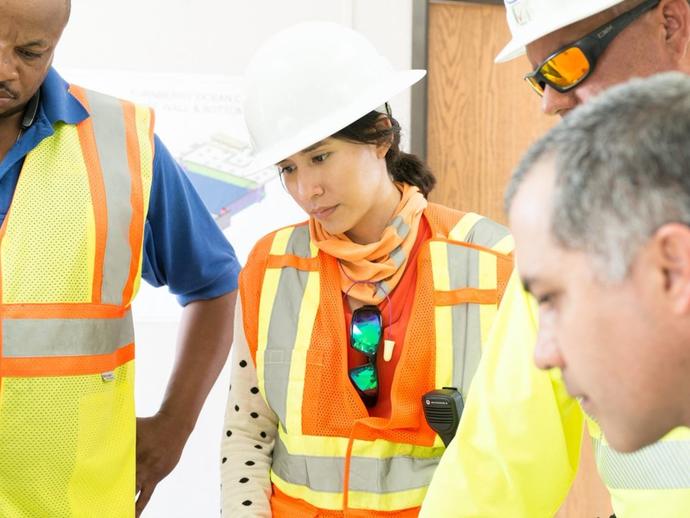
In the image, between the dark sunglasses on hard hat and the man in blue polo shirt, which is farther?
the man in blue polo shirt

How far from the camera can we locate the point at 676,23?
132 centimetres

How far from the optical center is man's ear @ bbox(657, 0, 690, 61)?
1.31m

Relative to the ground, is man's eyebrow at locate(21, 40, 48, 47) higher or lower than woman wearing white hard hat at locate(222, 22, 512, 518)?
higher

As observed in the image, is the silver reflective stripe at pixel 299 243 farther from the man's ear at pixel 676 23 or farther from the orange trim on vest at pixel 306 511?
the man's ear at pixel 676 23

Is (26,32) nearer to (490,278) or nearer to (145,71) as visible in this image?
(490,278)

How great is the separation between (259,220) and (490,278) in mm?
1890

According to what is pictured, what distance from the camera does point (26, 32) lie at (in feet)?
5.24

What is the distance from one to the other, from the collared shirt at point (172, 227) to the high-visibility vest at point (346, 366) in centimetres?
20

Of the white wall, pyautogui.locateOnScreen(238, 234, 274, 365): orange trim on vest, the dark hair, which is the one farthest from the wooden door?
pyautogui.locateOnScreen(238, 234, 274, 365): orange trim on vest

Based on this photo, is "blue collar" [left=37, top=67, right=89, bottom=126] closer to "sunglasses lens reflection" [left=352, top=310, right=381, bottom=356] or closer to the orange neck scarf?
the orange neck scarf

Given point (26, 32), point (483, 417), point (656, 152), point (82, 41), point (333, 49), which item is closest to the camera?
point (656, 152)

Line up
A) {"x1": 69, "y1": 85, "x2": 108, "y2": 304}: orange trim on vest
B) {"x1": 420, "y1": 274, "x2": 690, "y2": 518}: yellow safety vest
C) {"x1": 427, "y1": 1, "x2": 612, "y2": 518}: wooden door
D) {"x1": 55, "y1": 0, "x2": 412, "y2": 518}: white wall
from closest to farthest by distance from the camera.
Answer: {"x1": 420, "y1": 274, "x2": 690, "y2": 518}: yellow safety vest
{"x1": 69, "y1": 85, "x2": 108, "y2": 304}: orange trim on vest
{"x1": 55, "y1": 0, "x2": 412, "y2": 518}: white wall
{"x1": 427, "y1": 1, "x2": 612, "y2": 518}: wooden door

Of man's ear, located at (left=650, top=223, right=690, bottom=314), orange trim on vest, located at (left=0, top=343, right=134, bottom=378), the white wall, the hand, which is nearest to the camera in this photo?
man's ear, located at (left=650, top=223, right=690, bottom=314)

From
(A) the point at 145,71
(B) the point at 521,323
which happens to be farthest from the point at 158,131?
(B) the point at 521,323
